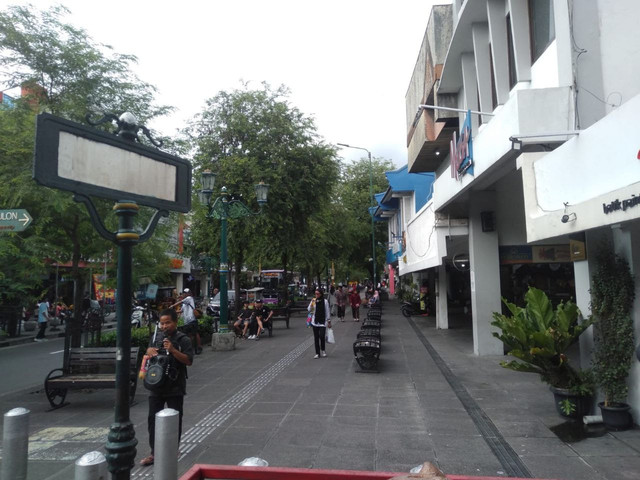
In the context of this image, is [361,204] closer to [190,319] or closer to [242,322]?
[242,322]

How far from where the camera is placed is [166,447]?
3.29m

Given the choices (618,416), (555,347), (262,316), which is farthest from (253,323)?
(618,416)

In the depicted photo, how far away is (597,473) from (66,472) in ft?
17.9

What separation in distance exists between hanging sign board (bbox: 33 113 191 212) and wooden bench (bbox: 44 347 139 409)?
191 inches

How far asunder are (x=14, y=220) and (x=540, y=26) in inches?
340

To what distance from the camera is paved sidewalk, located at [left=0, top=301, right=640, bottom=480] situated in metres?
5.17

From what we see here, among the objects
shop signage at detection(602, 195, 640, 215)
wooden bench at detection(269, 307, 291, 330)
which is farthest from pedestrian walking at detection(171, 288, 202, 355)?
shop signage at detection(602, 195, 640, 215)

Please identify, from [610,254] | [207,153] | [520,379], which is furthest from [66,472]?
[207,153]

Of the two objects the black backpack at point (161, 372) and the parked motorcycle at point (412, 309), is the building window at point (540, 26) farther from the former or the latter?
the parked motorcycle at point (412, 309)

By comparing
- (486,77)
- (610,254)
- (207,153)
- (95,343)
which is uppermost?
(207,153)

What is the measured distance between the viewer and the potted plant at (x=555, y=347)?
634cm

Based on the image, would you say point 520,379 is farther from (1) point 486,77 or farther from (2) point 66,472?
(2) point 66,472

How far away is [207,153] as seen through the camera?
66.9ft

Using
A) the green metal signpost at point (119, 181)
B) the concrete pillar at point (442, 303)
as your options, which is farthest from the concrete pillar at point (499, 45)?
the concrete pillar at point (442, 303)
